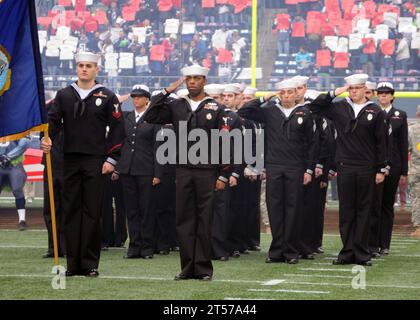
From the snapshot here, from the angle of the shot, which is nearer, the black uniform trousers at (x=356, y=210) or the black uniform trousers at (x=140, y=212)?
the black uniform trousers at (x=356, y=210)

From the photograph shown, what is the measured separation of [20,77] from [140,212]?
10.8 feet

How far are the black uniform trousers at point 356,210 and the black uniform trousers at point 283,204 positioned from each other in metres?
0.58

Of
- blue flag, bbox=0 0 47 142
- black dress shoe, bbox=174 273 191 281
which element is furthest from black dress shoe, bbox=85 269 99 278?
blue flag, bbox=0 0 47 142

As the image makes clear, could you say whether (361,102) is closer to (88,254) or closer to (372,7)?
(88,254)

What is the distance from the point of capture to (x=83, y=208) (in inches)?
468

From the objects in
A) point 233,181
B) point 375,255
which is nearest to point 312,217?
point 375,255

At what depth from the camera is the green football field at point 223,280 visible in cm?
1054

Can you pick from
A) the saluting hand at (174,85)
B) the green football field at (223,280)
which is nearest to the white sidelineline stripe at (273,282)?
the green football field at (223,280)

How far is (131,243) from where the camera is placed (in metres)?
14.5

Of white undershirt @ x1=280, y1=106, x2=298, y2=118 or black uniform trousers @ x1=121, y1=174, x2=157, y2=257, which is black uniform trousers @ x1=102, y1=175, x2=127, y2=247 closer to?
black uniform trousers @ x1=121, y1=174, x2=157, y2=257

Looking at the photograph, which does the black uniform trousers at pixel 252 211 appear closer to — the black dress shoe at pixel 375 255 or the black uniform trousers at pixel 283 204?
the black uniform trousers at pixel 283 204

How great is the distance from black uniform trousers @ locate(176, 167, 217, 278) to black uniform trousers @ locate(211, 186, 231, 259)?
287 centimetres

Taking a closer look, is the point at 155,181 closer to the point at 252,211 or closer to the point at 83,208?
the point at 252,211

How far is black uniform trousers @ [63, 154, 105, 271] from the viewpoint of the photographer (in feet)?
38.8
